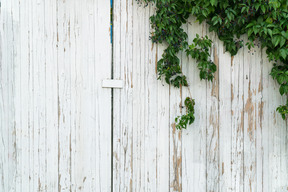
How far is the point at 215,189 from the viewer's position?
215 cm

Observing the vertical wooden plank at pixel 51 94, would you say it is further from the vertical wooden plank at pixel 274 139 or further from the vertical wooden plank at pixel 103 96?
the vertical wooden plank at pixel 274 139

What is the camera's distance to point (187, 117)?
6.61 ft

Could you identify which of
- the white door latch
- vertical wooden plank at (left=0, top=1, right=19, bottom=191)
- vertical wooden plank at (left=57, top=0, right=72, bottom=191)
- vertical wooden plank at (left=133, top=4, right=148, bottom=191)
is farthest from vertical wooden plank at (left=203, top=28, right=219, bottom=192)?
vertical wooden plank at (left=0, top=1, right=19, bottom=191)

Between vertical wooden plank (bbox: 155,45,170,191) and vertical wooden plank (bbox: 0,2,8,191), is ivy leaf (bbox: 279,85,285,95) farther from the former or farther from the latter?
vertical wooden plank (bbox: 0,2,8,191)

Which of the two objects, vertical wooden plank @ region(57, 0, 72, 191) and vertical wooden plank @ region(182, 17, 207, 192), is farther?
vertical wooden plank @ region(182, 17, 207, 192)

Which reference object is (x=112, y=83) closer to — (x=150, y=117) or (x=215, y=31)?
(x=150, y=117)

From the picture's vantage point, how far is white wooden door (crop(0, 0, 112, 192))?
196cm

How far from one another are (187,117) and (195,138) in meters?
0.26

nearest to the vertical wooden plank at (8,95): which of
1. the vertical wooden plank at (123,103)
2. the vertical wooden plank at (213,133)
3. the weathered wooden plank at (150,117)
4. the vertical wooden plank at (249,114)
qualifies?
the vertical wooden plank at (123,103)

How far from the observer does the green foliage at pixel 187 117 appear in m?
2.01

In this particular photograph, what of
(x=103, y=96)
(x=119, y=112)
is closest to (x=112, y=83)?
(x=103, y=96)

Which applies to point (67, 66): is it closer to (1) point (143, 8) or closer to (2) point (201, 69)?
(1) point (143, 8)

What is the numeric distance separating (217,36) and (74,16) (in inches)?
50.1

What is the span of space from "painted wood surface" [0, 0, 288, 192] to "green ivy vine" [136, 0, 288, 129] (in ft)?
0.31
